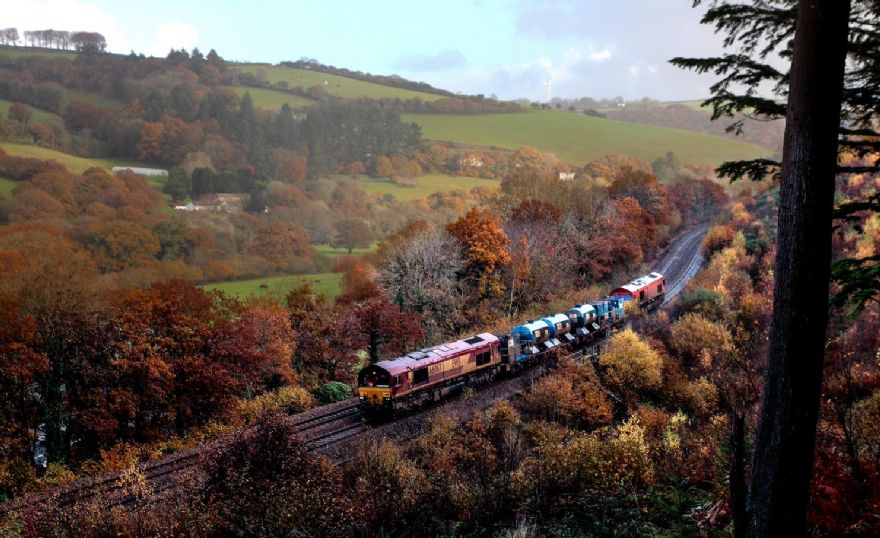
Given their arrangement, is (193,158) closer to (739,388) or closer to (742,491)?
(739,388)

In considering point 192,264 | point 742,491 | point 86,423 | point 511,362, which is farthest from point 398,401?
point 192,264

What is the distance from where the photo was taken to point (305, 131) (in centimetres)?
11162

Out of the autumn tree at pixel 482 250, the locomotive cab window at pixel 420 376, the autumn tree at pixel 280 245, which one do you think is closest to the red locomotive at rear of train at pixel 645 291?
the autumn tree at pixel 482 250

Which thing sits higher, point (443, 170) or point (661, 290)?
→ point (443, 170)

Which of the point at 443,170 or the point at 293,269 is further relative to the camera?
the point at 443,170

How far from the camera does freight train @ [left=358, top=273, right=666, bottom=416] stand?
2800 centimetres

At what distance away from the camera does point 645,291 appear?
47625mm

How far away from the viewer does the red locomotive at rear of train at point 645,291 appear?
149 ft

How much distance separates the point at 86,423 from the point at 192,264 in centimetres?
3383

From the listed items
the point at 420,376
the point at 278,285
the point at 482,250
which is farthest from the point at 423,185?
the point at 420,376

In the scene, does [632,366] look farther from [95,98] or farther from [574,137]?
[95,98]

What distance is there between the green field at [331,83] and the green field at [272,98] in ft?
19.0

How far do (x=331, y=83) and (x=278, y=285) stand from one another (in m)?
96.3

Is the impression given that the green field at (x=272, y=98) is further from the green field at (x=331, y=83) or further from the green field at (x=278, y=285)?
the green field at (x=278, y=285)
